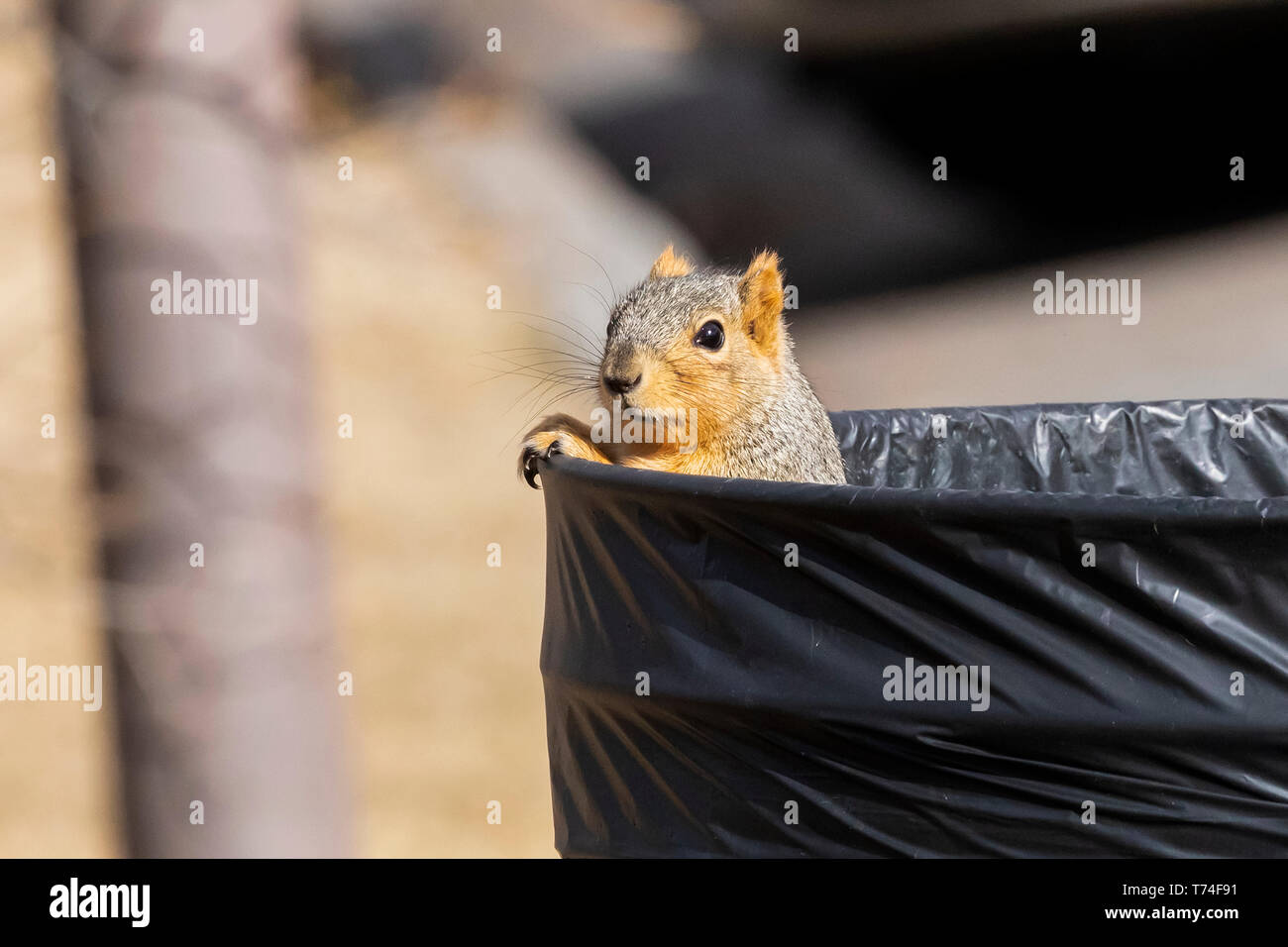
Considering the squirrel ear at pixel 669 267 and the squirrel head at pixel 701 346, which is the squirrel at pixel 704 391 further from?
the squirrel ear at pixel 669 267

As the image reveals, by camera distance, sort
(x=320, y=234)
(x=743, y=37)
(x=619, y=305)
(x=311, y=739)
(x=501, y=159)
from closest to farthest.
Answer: (x=311, y=739), (x=619, y=305), (x=743, y=37), (x=320, y=234), (x=501, y=159)

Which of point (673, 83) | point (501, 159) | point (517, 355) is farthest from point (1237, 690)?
point (501, 159)

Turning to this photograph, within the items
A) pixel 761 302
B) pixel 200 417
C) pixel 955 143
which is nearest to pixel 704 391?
pixel 761 302

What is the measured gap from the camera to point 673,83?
239 inches

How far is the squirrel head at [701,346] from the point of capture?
2.03 m

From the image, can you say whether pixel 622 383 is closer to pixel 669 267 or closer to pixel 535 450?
pixel 535 450

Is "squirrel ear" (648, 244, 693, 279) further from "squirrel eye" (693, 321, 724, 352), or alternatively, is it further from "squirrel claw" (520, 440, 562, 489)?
"squirrel claw" (520, 440, 562, 489)

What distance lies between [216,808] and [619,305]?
49.4 inches

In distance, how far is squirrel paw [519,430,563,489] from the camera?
1843mm

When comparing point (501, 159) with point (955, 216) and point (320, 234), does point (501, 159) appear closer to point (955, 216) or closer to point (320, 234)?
point (320, 234)

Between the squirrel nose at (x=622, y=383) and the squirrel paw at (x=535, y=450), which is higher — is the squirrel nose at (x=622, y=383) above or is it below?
above

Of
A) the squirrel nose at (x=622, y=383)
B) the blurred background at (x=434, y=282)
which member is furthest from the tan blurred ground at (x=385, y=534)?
the squirrel nose at (x=622, y=383)

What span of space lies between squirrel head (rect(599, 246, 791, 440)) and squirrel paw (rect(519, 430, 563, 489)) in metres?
0.17
